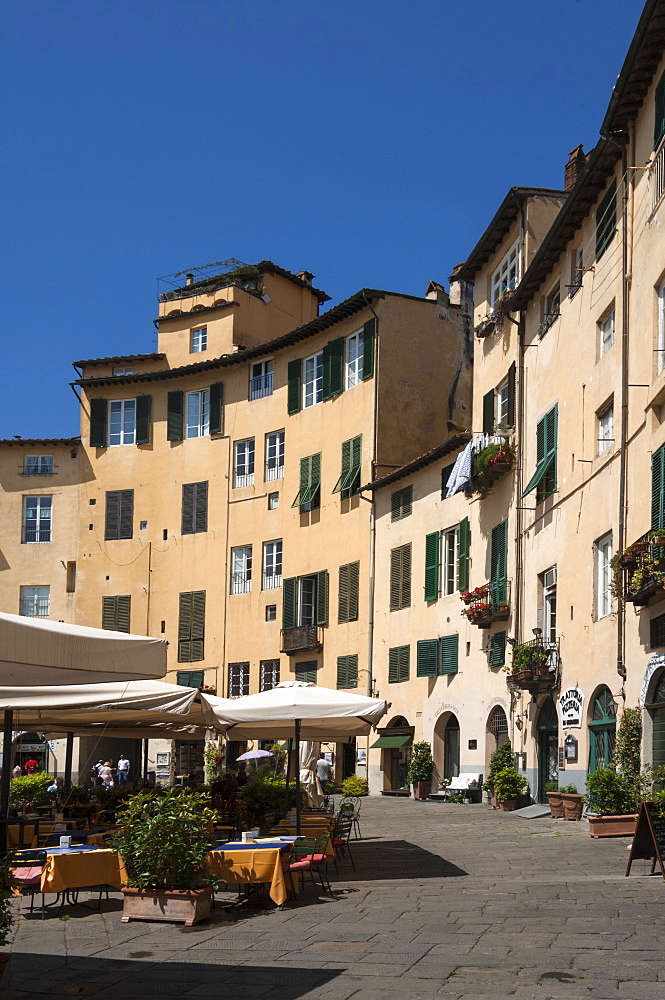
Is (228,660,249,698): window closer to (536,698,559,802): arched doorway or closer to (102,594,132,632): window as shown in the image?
(102,594,132,632): window

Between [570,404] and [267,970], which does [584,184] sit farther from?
[267,970]

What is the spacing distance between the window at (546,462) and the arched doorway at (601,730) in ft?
15.5

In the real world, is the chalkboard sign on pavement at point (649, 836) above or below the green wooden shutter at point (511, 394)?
below

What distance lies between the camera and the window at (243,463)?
39.6m

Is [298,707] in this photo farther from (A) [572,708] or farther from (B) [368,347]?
(B) [368,347]

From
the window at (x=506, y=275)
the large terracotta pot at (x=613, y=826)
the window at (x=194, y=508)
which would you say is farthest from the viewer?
the window at (x=194, y=508)

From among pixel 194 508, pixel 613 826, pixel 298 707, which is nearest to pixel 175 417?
pixel 194 508

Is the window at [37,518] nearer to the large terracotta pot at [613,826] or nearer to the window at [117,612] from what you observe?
the window at [117,612]

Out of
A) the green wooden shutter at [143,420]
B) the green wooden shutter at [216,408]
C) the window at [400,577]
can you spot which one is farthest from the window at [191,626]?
the window at [400,577]

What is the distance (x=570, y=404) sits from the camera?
74.6 feet

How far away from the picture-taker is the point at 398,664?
32.8 m

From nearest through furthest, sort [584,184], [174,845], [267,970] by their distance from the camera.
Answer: [267,970] < [174,845] < [584,184]

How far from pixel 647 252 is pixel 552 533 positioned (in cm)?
694

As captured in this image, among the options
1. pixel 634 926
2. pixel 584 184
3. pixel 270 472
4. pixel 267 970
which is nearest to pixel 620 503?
pixel 584 184
